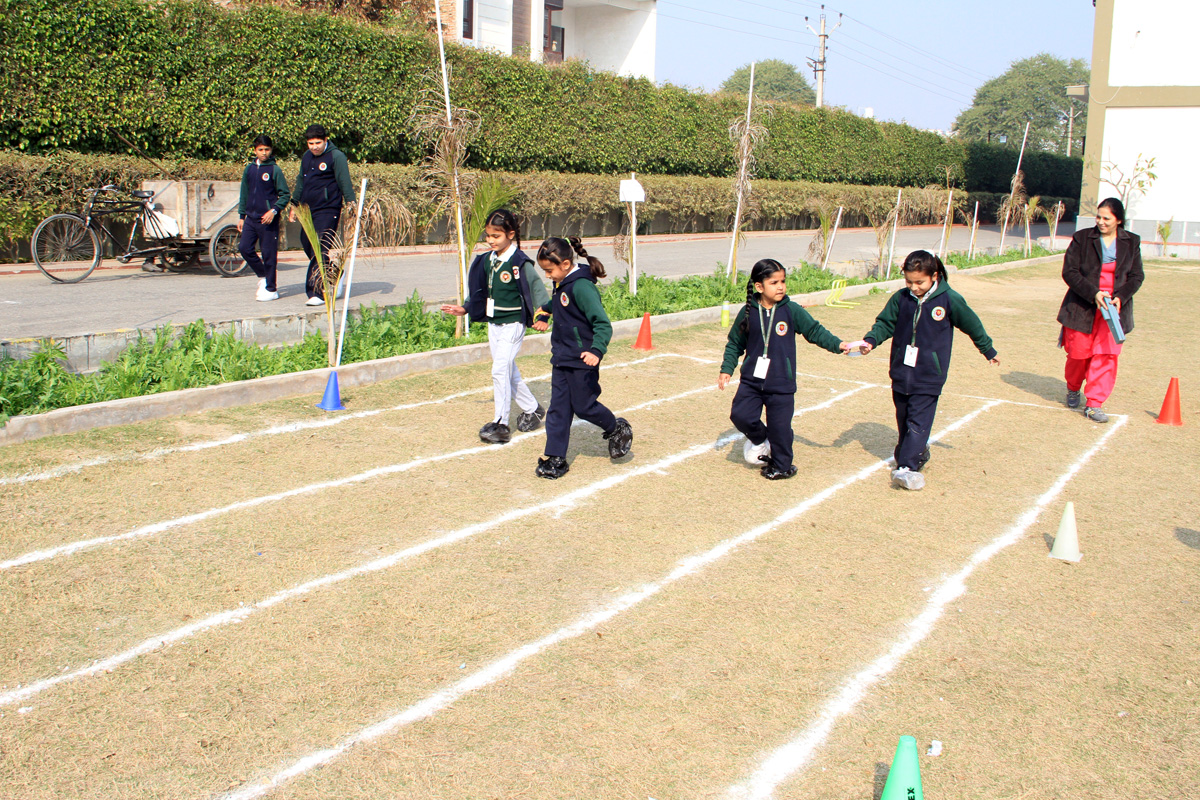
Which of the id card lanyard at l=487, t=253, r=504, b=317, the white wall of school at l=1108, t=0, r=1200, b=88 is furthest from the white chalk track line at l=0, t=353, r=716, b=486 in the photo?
the white wall of school at l=1108, t=0, r=1200, b=88

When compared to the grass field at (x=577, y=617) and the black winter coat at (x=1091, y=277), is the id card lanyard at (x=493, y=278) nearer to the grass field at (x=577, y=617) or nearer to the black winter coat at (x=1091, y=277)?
the grass field at (x=577, y=617)

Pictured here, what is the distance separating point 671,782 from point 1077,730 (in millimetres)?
1561

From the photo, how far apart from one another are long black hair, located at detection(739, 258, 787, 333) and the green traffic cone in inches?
140

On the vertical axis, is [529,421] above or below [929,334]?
below

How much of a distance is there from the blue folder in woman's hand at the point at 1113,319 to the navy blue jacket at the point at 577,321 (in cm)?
459

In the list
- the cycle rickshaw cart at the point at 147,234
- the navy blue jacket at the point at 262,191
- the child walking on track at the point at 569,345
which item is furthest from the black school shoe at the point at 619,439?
the cycle rickshaw cart at the point at 147,234

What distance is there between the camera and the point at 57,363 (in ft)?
24.2

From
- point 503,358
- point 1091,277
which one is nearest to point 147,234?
point 503,358

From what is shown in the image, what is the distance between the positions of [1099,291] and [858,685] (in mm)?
5895

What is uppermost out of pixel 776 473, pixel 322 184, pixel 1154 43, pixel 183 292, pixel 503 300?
pixel 1154 43

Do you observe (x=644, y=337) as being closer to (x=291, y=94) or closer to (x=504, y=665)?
A: (x=504, y=665)

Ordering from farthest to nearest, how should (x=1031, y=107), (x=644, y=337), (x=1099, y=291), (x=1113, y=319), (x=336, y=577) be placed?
(x=1031, y=107) < (x=644, y=337) < (x=1099, y=291) < (x=1113, y=319) < (x=336, y=577)

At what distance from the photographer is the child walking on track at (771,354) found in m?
6.21

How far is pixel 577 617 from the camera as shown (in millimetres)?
4348
